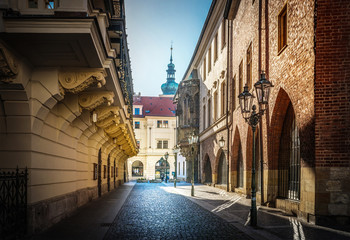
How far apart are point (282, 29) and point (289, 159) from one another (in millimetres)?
5016

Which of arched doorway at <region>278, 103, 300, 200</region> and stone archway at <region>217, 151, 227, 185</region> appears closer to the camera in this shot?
arched doorway at <region>278, 103, 300, 200</region>

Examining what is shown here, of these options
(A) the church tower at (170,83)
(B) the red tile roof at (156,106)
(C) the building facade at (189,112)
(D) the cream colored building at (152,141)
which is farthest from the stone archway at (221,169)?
(A) the church tower at (170,83)

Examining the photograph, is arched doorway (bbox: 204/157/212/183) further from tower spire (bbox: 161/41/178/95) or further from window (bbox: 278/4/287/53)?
tower spire (bbox: 161/41/178/95)

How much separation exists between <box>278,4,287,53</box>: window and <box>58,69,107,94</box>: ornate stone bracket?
8.15 metres

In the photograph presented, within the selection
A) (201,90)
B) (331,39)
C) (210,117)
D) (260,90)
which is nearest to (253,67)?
(260,90)

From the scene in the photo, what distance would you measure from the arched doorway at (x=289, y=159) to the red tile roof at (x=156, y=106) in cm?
5670

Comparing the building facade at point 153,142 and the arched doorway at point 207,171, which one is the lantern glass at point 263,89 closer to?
the arched doorway at point 207,171

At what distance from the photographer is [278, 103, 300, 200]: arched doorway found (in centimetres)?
1451

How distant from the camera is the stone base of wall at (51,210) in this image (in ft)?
29.1

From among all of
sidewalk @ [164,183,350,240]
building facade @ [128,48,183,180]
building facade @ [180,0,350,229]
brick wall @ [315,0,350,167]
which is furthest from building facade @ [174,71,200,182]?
brick wall @ [315,0,350,167]

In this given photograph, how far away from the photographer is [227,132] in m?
26.3

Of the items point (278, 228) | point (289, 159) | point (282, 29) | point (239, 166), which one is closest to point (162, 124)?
point (239, 166)

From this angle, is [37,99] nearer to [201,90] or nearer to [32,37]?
[32,37]

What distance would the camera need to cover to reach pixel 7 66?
7.54 metres
